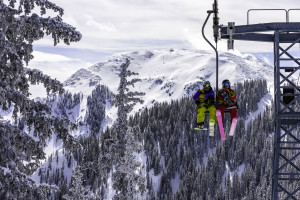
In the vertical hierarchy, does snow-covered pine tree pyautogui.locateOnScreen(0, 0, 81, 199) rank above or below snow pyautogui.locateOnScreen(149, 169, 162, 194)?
above

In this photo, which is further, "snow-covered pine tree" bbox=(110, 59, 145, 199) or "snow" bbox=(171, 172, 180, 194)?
"snow" bbox=(171, 172, 180, 194)

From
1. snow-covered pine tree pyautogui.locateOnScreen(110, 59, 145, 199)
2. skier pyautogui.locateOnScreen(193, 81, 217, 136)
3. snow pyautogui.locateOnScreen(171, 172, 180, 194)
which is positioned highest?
skier pyautogui.locateOnScreen(193, 81, 217, 136)

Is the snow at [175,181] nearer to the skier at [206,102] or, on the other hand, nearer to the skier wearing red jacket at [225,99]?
the skier at [206,102]

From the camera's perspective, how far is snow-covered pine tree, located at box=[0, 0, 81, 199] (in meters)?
7.94

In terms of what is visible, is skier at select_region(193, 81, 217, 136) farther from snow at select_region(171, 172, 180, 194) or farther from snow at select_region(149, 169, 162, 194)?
snow at select_region(171, 172, 180, 194)

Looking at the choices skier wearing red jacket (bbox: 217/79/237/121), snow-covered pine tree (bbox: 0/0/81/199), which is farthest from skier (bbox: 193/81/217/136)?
snow-covered pine tree (bbox: 0/0/81/199)

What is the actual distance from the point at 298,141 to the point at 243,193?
387 feet

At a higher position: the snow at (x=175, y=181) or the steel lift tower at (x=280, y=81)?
the steel lift tower at (x=280, y=81)

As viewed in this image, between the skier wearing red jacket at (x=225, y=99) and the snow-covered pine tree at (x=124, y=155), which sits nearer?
the skier wearing red jacket at (x=225, y=99)

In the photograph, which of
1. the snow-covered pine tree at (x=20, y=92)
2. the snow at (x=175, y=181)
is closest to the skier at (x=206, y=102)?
the snow-covered pine tree at (x=20, y=92)

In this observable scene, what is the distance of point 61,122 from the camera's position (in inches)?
326

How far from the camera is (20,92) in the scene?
8367 mm

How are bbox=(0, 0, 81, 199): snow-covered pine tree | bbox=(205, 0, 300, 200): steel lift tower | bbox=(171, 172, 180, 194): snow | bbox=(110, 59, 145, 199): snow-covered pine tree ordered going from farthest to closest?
bbox=(171, 172, 180, 194): snow
bbox=(110, 59, 145, 199): snow-covered pine tree
bbox=(205, 0, 300, 200): steel lift tower
bbox=(0, 0, 81, 199): snow-covered pine tree

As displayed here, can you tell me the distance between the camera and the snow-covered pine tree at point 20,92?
7.94 m
